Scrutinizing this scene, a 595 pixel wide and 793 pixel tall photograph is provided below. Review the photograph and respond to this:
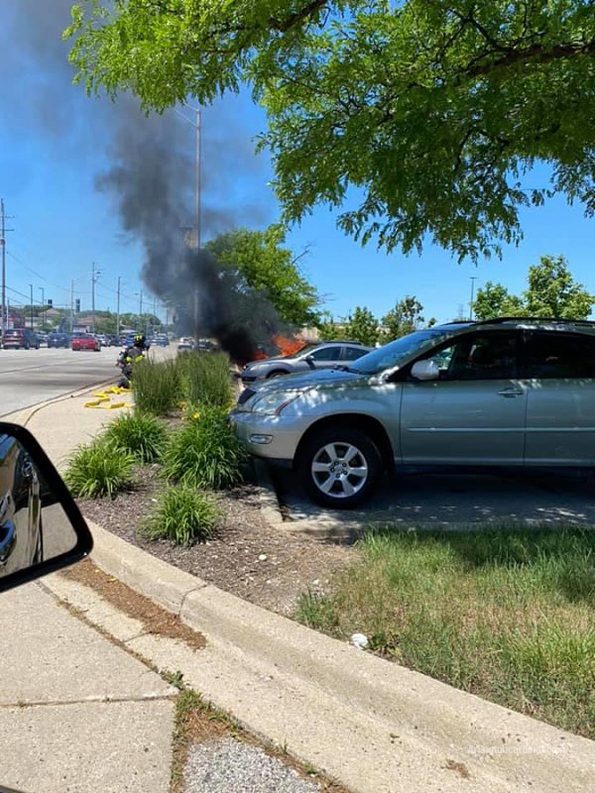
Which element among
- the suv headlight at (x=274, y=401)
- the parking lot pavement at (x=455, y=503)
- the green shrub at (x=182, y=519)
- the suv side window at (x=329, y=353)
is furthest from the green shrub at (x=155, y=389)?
the suv side window at (x=329, y=353)

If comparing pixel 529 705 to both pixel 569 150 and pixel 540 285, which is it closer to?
pixel 569 150

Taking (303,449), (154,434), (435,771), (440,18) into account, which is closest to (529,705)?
(435,771)

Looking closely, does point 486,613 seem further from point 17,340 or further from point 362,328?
point 17,340

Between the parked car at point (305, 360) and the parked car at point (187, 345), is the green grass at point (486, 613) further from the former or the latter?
the parked car at point (187, 345)

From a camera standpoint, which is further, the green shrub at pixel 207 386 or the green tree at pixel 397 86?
the green shrub at pixel 207 386

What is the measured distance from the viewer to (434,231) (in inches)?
244

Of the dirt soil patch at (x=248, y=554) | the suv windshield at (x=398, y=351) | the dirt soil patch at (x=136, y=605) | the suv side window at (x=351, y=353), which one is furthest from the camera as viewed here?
the suv side window at (x=351, y=353)

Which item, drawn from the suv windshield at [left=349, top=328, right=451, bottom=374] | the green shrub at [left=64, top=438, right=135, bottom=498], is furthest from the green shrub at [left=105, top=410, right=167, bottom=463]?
the suv windshield at [left=349, top=328, right=451, bottom=374]

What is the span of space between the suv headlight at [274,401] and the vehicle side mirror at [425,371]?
0.98 m

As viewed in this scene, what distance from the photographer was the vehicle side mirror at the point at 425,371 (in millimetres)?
5707

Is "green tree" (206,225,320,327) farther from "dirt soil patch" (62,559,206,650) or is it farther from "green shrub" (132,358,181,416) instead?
"dirt soil patch" (62,559,206,650)

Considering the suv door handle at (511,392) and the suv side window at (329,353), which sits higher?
the suv side window at (329,353)

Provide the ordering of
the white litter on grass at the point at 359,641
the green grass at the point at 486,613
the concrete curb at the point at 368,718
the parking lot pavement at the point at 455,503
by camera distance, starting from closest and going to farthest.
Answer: the concrete curb at the point at 368,718
the green grass at the point at 486,613
the white litter on grass at the point at 359,641
the parking lot pavement at the point at 455,503

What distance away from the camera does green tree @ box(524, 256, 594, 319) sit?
33781mm
